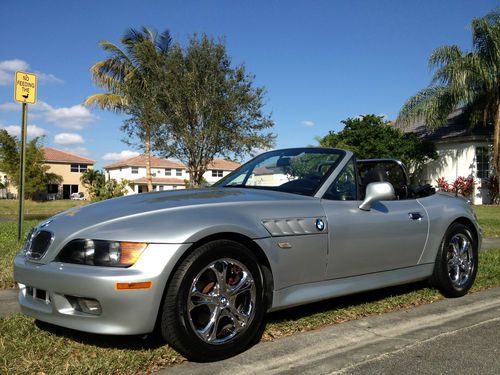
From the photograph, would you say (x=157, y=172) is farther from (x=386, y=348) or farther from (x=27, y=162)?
(x=386, y=348)

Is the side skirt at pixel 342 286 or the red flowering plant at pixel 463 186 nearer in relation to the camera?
the side skirt at pixel 342 286

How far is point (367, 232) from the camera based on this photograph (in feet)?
13.4

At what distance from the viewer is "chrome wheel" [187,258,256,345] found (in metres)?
3.17

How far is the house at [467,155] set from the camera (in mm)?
23500

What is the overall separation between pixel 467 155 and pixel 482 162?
841mm

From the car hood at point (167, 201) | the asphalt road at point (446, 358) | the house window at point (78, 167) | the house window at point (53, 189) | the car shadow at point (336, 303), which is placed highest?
the house window at point (78, 167)

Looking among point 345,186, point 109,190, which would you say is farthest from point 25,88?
point 109,190

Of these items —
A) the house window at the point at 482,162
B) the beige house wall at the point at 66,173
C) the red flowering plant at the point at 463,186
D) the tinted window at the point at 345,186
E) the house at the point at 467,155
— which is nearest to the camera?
the tinted window at the point at 345,186

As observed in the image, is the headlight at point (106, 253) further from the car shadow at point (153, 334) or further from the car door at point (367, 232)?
the car door at point (367, 232)

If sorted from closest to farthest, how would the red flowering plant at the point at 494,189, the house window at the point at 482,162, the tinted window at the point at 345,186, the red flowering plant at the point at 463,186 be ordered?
the tinted window at the point at 345,186 < the red flowering plant at the point at 494,189 < the red flowering plant at the point at 463,186 < the house window at the point at 482,162

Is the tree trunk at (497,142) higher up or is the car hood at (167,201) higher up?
the tree trunk at (497,142)

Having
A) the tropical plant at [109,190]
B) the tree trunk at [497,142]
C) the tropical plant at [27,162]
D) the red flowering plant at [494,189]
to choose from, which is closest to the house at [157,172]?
the tropical plant at [27,162]

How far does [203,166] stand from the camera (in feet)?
74.8

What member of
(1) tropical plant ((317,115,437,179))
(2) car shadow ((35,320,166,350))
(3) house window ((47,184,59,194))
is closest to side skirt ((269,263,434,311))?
(2) car shadow ((35,320,166,350))
